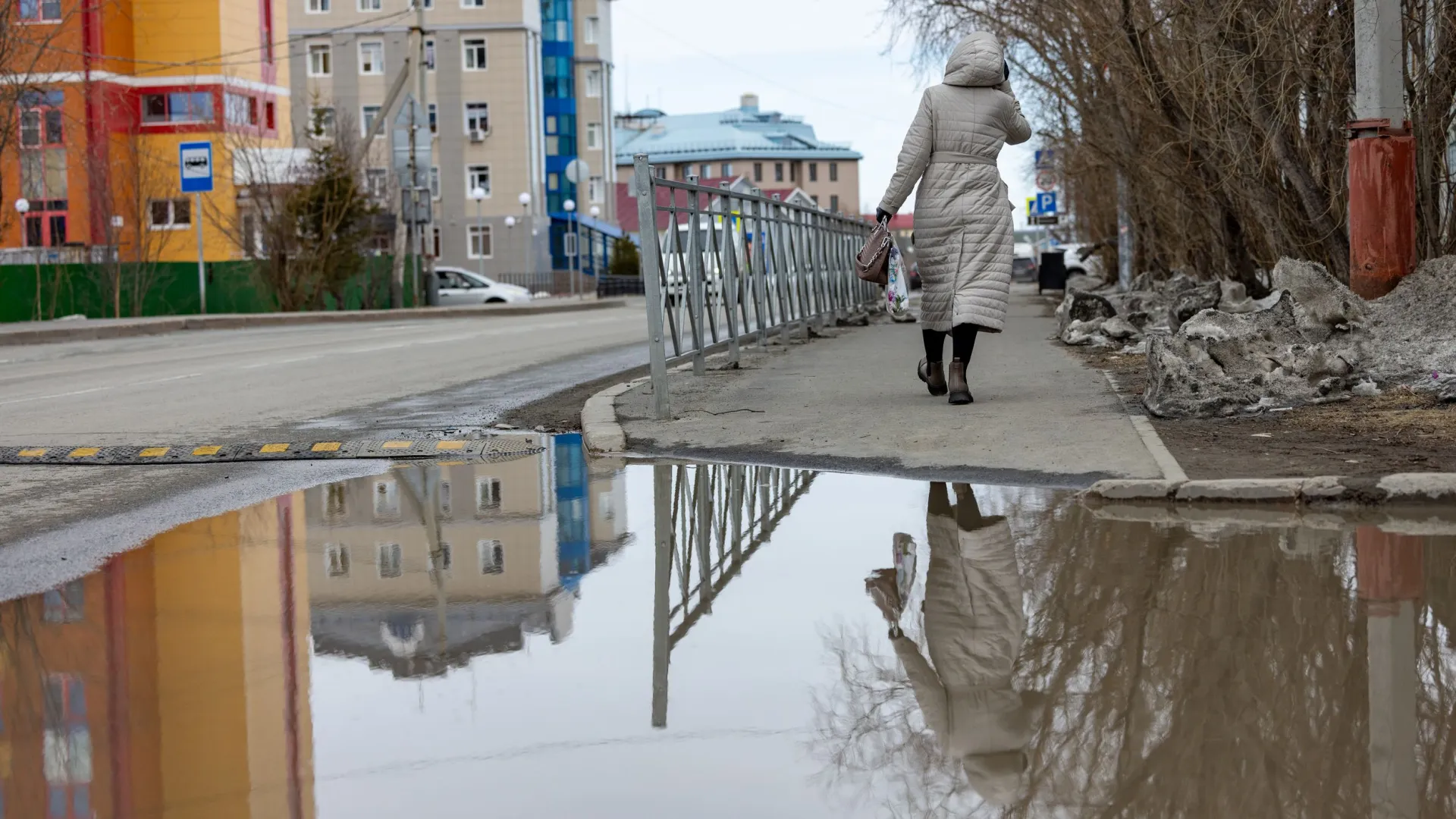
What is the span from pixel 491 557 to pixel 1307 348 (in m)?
5.23

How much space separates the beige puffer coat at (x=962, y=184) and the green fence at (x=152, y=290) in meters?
29.3

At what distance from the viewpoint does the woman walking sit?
9.47 meters

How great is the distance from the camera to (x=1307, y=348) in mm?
9344

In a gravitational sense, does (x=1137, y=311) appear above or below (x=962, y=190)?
below

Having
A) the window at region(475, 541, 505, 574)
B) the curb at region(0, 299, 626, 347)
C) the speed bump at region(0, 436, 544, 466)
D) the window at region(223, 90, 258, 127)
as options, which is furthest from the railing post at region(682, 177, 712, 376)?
the window at region(223, 90, 258, 127)

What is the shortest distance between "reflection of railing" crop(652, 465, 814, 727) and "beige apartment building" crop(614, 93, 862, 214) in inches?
4388

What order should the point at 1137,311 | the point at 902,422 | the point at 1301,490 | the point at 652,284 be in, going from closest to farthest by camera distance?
the point at 1301,490, the point at 902,422, the point at 652,284, the point at 1137,311

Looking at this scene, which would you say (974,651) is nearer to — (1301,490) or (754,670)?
(754,670)

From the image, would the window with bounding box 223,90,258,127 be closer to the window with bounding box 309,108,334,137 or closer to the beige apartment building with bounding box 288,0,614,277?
the window with bounding box 309,108,334,137

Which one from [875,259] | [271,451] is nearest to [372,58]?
[875,259]

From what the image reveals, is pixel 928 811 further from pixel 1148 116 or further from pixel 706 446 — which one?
pixel 1148 116

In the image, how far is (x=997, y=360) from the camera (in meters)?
13.5

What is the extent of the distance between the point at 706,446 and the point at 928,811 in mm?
5322

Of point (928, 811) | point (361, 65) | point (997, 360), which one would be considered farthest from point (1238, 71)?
point (361, 65)
